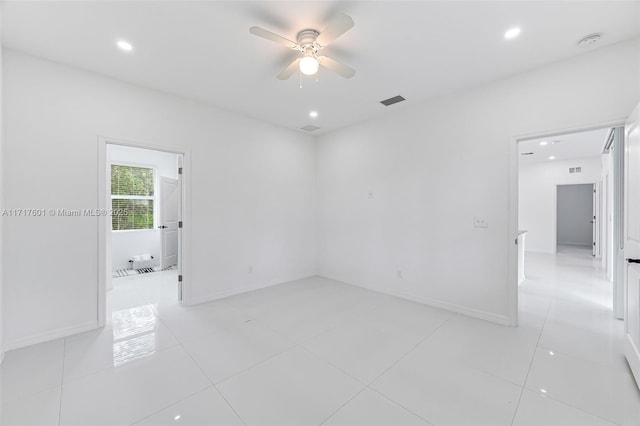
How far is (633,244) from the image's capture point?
2.19 meters

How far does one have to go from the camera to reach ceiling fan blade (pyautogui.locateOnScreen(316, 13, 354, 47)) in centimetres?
184

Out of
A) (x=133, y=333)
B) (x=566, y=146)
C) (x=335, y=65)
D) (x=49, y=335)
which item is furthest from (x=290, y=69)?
(x=566, y=146)

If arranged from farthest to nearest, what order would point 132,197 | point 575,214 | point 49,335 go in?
point 575,214 → point 132,197 → point 49,335

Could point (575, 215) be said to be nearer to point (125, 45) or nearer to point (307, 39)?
point (307, 39)

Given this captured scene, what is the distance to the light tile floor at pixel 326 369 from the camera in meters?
1.75

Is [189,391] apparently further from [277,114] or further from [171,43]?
[277,114]

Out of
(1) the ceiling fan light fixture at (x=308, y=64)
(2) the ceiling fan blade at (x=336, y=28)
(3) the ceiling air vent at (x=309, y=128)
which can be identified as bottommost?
(1) the ceiling fan light fixture at (x=308, y=64)

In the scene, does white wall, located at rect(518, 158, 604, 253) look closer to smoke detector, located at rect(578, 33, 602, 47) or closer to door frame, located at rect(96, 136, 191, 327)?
smoke detector, located at rect(578, 33, 602, 47)

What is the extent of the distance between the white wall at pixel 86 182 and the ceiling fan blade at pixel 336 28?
2432 mm

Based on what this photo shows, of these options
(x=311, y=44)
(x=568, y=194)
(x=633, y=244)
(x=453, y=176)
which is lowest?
(x=633, y=244)

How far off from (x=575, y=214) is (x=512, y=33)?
10547 millimetres

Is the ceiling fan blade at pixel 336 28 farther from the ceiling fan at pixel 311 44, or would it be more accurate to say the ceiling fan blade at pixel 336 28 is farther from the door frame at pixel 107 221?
the door frame at pixel 107 221

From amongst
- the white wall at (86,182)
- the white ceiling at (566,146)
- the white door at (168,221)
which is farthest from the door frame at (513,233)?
the white door at (168,221)

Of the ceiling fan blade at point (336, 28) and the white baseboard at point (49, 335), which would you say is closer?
the ceiling fan blade at point (336, 28)
